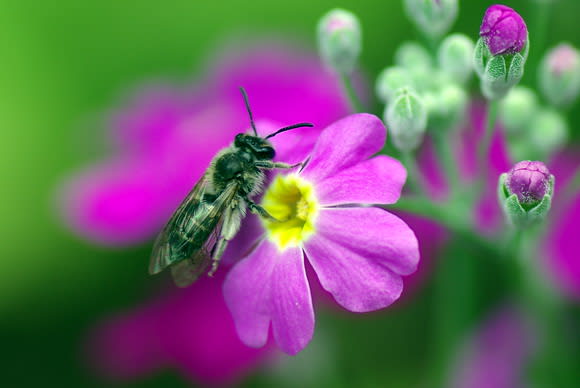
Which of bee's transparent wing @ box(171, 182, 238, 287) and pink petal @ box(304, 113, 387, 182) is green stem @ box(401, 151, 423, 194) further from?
bee's transparent wing @ box(171, 182, 238, 287)

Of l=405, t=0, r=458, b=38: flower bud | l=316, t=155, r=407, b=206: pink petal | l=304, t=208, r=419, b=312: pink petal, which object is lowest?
l=304, t=208, r=419, b=312: pink petal

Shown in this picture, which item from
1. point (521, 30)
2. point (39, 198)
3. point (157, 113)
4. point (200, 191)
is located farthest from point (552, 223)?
point (39, 198)

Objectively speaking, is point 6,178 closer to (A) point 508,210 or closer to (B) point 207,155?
(B) point 207,155

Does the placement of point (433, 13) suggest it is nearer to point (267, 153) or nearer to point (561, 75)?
point (561, 75)

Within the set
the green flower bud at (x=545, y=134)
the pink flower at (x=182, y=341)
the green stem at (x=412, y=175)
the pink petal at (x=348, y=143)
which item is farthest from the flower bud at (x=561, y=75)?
the pink flower at (x=182, y=341)

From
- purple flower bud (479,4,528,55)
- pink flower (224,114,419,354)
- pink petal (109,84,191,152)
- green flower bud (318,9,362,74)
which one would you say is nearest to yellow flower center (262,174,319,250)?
pink flower (224,114,419,354)

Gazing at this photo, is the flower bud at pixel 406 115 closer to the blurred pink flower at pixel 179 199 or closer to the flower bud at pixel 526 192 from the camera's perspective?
the flower bud at pixel 526 192
